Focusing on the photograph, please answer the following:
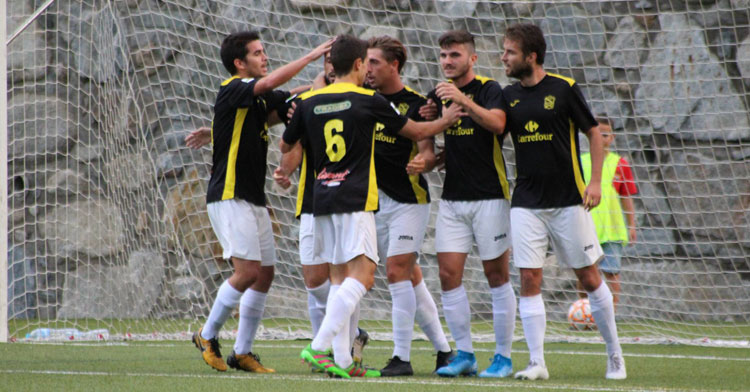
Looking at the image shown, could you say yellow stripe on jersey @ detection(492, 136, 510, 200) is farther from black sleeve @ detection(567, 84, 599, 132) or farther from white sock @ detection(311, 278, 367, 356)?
white sock @ detection(311, 278, 367, 356)

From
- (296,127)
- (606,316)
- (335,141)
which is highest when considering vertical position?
(296,127)

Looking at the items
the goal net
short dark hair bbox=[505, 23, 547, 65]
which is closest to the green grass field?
the goal net

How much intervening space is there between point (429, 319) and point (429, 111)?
1.10 meters

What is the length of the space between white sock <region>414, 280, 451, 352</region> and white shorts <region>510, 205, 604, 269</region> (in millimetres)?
662

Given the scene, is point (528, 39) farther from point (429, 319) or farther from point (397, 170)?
point (429, 319)

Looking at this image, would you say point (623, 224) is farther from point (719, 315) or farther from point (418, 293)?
point (418, 293)

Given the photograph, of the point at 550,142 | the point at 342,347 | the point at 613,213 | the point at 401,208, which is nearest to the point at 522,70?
the point at 550,142

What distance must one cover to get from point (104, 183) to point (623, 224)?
522cm

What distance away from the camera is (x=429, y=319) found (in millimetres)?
5133

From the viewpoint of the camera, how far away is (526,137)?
4.78 m

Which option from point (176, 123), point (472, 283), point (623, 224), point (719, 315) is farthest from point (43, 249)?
point (719, 315)

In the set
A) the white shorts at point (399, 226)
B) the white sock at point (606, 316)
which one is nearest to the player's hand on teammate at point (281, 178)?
the white shorts at point (399, 226)

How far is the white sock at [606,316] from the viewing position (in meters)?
4.69

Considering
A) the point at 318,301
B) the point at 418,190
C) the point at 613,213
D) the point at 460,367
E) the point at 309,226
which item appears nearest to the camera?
the point at 460,367
